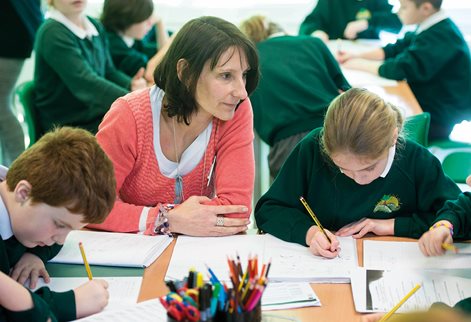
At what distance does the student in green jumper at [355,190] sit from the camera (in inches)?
71.4

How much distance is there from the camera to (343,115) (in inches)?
69.3

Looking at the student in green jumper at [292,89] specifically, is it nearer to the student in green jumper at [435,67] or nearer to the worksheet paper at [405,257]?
the student in green jumper at [435,67]

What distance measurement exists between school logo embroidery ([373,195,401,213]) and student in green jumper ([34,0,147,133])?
1.61m

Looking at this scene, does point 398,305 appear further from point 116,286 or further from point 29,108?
point 29,108

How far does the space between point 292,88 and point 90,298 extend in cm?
170

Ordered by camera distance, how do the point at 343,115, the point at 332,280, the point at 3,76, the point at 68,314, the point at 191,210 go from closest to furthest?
1. the point at 68,314
2. the point at 332,280
3. the point at 343,115
4. the point at 191,210
5. the point at 3,76

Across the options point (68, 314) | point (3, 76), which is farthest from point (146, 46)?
point (68, 314)

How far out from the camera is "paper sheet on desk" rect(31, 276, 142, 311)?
154 centimetres

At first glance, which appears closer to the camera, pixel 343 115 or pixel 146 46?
pixel 343 115

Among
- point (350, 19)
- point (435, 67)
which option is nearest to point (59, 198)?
point (435, 67)

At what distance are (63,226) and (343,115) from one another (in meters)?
0.76

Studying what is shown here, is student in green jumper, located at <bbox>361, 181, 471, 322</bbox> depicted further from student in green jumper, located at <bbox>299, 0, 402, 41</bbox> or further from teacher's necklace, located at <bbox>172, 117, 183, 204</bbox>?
→ student in green jumper, located at <bbox>299, 0, 402, 41</bbox>

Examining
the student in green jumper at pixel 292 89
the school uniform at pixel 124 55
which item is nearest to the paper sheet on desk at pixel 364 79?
the student in green jumper at pixel 292 89

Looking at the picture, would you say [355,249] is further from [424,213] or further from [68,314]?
[68,314]
